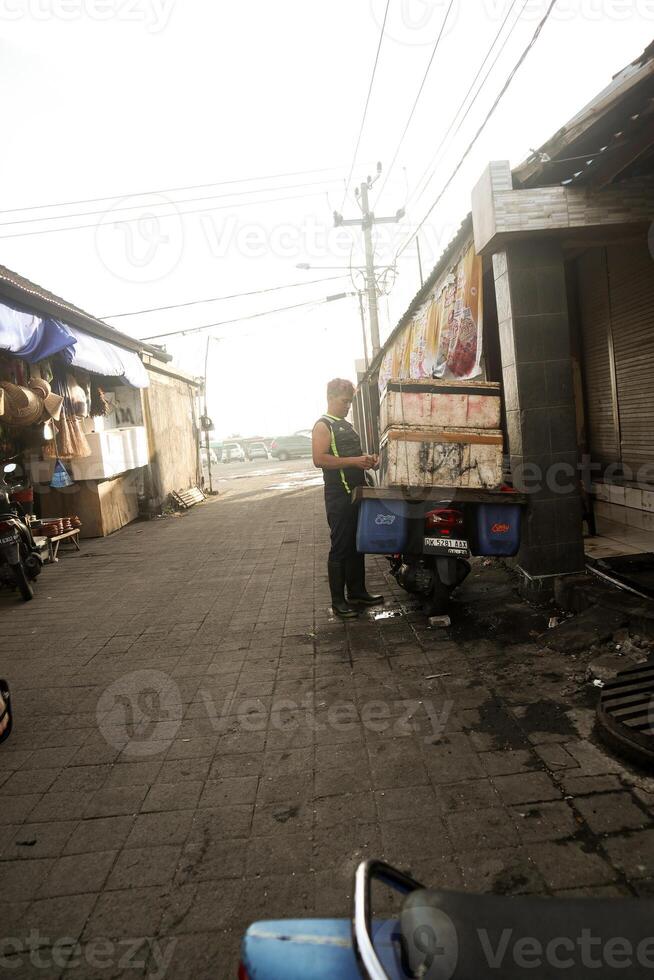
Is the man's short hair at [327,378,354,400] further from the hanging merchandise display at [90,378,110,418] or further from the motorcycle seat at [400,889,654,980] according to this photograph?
the hanging merchandise display at [90,378,110,418]

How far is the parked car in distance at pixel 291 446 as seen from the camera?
40938mm

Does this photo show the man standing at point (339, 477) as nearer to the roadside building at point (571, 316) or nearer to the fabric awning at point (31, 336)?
the roadside building at point (571, 316)

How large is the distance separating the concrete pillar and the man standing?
1560 millimetres

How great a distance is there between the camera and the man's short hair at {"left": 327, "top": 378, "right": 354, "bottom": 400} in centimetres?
567

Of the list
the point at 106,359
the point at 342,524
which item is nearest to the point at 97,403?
the point at 106,359

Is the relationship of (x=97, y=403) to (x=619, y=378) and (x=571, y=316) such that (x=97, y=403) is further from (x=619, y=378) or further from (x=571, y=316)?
(x=619, y=378)

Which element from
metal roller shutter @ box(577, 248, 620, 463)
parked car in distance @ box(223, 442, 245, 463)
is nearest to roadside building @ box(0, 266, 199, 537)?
metal roller shutter @ box(577, 248, 620, 463)

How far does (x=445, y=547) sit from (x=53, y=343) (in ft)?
20.9

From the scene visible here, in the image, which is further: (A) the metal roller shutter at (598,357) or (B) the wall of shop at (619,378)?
(A) the metal roller shutter at (598,357)

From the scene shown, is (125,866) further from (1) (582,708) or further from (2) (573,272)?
(2) (573,272)

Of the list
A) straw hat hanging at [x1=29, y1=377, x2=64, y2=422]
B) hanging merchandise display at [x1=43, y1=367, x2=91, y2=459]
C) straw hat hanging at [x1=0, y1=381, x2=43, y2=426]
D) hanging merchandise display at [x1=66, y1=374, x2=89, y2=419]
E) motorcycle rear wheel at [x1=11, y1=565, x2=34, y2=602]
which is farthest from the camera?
hanging merchandise display at [x1=66, y1=374, x2=89, y2=419]

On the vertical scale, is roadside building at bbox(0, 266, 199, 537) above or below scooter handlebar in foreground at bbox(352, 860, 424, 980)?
above

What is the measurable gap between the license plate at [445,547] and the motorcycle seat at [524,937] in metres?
3.93

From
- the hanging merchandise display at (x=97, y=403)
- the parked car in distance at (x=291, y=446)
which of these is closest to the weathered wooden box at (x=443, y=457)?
the hanging merchandise display at (x=97, y=403)
